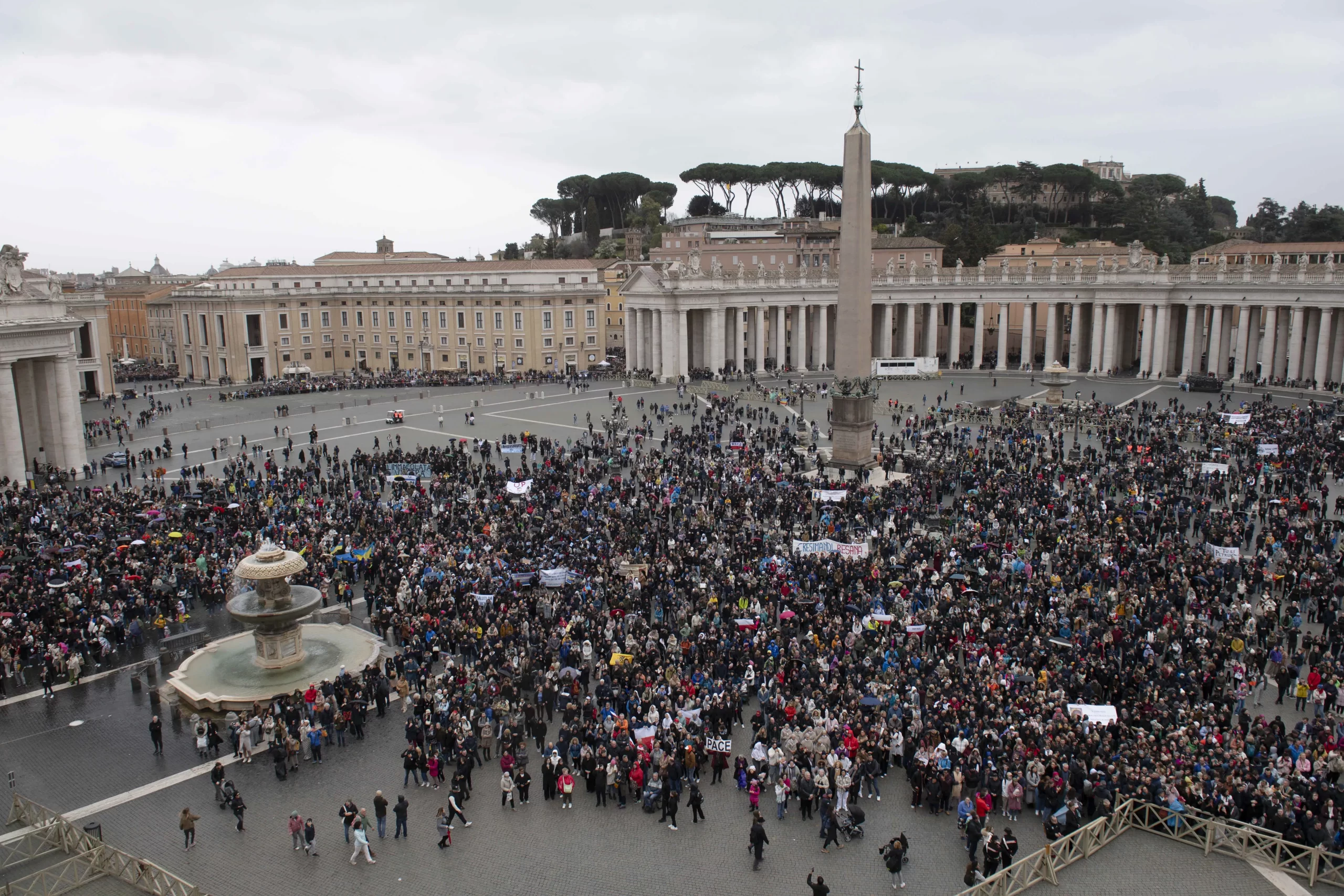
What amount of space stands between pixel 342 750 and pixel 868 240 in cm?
2758

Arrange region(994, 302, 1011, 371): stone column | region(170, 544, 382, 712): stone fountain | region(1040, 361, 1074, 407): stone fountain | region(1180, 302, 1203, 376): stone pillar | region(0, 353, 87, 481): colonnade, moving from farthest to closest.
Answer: region(994, 302, 1011, 371): stone column < region(1180, 302, 1203, 376): stone pillar < region(1040, 361, 1074, 407): stone fountain < region(0, 353, 87, 481): colonnade < region(170, 544, 382, 712): stone fountain

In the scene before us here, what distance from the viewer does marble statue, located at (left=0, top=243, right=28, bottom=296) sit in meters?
39.2

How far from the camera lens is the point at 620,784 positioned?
1612 centimetres

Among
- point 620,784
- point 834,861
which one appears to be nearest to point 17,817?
point 620,784

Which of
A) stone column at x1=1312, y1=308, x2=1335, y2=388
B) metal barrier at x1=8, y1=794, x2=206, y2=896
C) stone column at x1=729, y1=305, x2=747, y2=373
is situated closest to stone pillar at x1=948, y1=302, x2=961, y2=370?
stone column at x1=729, y1=305, x2=747, y2=373

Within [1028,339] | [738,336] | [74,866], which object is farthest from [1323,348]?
[74,866]

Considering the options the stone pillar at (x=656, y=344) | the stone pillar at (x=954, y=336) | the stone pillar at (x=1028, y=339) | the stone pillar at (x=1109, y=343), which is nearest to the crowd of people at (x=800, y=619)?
the stone pillar at (x=1109, y=343)

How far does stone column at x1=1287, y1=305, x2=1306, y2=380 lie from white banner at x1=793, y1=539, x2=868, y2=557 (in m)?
45.4

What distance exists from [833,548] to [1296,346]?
46770 millimetres

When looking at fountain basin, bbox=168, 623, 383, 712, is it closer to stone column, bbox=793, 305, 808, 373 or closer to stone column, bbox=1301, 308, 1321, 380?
stone column, bbox=793, 305, 808, 373

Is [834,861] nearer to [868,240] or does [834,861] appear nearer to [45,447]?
[868,240]

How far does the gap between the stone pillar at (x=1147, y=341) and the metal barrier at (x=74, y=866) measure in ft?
216

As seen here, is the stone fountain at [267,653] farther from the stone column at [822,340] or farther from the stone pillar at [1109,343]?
the stone pillar at [1109,343]

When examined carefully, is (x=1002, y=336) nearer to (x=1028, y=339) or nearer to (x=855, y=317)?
(x=1028, y=339)
